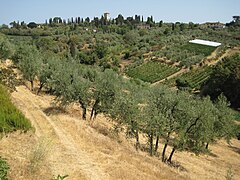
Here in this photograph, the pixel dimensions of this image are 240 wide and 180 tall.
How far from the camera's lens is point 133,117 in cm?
2456

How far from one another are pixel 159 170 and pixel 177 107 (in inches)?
317

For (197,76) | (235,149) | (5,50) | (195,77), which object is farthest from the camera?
(197,76)

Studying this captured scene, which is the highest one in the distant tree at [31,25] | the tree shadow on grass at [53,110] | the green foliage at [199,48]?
the distant tree at [31,25]

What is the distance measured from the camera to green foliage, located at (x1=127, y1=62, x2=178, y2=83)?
86.8 metres

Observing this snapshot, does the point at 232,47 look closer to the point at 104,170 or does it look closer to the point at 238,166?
the point at 238,166

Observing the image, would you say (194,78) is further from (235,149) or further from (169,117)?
(169,117)

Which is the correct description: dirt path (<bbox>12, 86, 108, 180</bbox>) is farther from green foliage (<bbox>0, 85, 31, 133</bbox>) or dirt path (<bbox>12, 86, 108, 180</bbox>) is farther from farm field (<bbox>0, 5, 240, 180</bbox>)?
green foliage (<bbox>0, 85, 31, 133</bbox>)

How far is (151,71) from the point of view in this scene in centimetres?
9194

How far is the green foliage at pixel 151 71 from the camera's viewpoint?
285 ft

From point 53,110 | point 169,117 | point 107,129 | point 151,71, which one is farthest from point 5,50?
point 151,71

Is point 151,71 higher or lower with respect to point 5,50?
lower

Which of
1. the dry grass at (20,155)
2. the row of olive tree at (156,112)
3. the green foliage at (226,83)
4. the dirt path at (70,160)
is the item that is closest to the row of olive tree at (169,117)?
the row of olive tree at (156,112)

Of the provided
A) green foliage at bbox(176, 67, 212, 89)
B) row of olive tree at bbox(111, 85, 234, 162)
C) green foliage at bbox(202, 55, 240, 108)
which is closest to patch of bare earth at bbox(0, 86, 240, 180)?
row of olive tree at bbox(111, 85, 234, 162)

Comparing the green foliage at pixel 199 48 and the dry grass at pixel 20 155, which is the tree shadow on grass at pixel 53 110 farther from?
the green foliage at pixel 199 48
